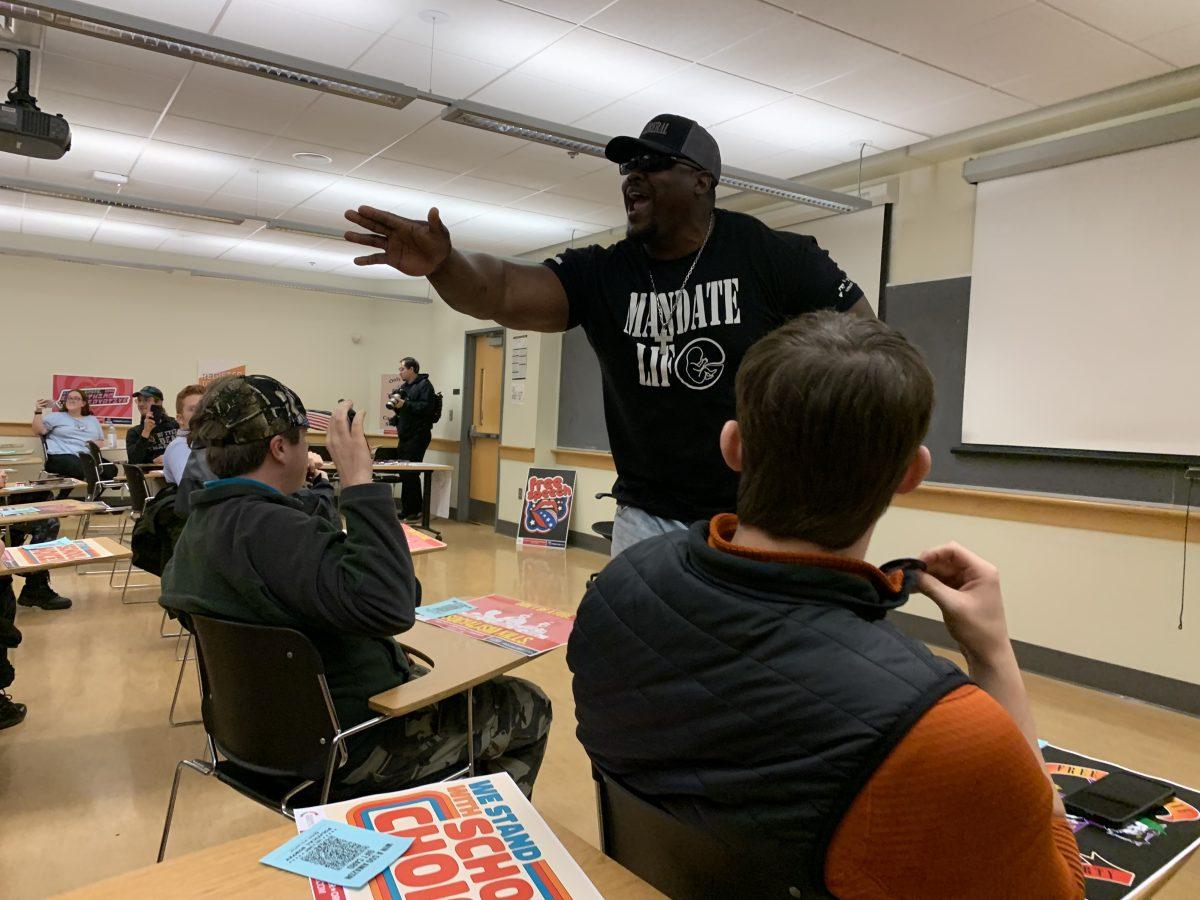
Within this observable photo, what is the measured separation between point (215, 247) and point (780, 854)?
32.1 feet

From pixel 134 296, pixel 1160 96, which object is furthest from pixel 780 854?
→ pixel 134 296

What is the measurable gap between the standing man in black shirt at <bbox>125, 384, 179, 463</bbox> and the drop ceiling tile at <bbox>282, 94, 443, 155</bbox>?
9.28 feet

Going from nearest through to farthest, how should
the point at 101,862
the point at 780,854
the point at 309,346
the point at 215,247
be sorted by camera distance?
the point at 780,854, the point at 101,862, the point at 215,247, the point at 309,346

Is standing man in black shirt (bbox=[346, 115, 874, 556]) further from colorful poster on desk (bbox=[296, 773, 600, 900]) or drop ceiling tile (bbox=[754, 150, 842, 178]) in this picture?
drop ceiling tile (bbox=[754, 150, 842, 178])

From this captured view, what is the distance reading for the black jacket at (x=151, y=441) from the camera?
671cm

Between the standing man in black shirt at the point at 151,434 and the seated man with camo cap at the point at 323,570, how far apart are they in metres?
5.60

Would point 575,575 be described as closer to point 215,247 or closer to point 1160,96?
point 1160,96

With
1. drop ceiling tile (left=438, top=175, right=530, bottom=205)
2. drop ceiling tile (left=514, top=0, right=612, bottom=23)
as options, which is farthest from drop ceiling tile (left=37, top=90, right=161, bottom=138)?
drop ceiling tile (left=514, top=0, right=612, bottom=23)

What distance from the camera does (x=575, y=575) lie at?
21.0 ft

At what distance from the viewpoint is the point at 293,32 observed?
3.77 metres

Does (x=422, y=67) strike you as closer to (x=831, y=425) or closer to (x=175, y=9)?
(x=175, y=9)

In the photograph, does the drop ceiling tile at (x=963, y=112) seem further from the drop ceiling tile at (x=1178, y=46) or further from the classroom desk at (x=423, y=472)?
the classroom desk at (x=423, y=472)

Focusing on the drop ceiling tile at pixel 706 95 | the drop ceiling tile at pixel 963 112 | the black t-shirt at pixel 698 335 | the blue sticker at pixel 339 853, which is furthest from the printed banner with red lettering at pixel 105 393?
the blue sticker at pixel 339 853

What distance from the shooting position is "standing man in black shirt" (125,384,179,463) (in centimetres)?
672
